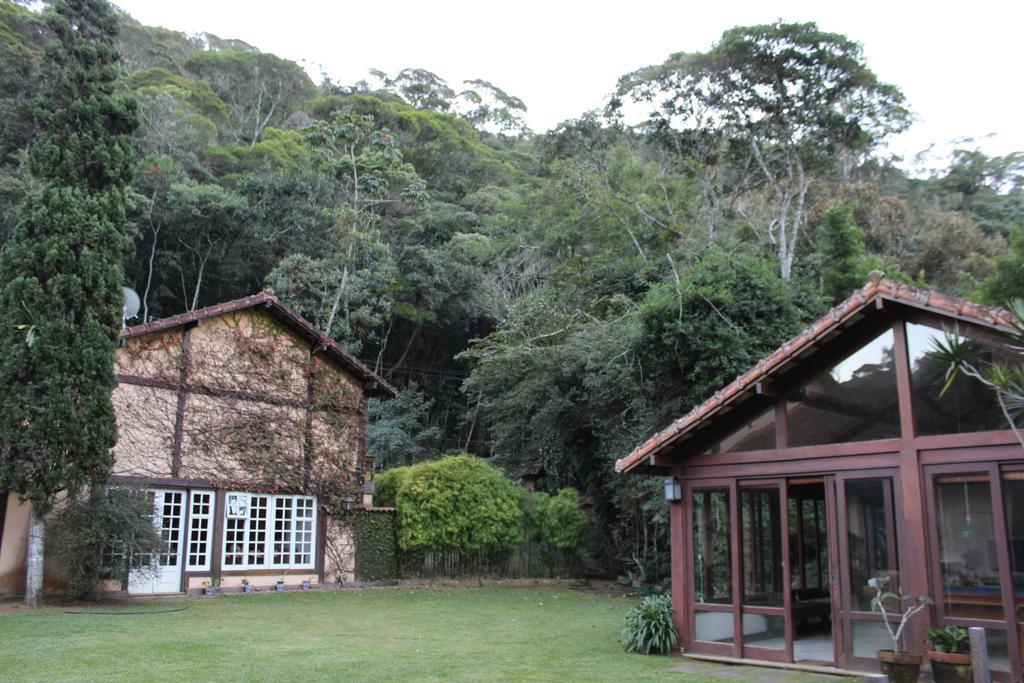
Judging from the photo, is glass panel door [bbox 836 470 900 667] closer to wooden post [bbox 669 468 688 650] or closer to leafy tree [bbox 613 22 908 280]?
wooden post [bbox 669 468 688 650]

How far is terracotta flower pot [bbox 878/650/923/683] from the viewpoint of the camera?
698 cm

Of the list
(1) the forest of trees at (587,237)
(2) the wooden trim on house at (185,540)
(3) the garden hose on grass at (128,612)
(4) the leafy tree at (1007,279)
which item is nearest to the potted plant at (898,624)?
(1) the forest of trees at (587,237)

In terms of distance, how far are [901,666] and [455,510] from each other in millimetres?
12670

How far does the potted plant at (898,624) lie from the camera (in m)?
7.00

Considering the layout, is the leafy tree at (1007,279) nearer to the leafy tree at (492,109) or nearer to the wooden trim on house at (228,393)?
the wooden trim on house at (228,393)

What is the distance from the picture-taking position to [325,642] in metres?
9.91

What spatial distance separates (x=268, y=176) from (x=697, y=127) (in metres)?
17.6

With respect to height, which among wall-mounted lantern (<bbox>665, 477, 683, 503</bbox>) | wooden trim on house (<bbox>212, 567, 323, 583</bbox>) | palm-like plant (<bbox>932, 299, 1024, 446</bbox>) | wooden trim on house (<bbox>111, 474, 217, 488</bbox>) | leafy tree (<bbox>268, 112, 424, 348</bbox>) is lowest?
wooden trim on house (<bbox>212, 567, 323, 583</bbox>)

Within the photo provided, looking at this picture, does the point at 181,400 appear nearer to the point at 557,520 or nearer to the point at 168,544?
the point at 168,544

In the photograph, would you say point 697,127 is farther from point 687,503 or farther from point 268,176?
point 268,176

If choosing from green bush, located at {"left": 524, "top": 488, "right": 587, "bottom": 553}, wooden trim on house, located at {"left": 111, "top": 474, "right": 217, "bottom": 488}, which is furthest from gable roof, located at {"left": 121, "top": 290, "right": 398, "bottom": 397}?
green bush, located at {"left": 524, "top": 488, "right": 587, "bottom": 553}

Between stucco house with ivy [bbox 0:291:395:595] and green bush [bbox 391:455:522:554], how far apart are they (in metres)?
1.26

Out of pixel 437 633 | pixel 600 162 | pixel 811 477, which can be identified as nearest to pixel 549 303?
pixel 600 162

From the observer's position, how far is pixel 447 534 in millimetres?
18531
